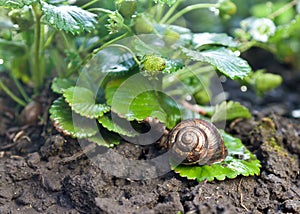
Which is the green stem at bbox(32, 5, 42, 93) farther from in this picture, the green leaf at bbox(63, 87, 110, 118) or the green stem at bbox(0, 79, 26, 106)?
the green leaf at bbox(63, 87, 110, 118)

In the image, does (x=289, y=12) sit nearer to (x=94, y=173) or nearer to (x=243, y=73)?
(x=243, y=73)

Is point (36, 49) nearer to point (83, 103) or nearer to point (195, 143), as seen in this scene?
point (83, 103)

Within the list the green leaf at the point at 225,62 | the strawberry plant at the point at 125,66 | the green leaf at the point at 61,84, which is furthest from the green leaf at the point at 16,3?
the green leaf at the point at 225,62

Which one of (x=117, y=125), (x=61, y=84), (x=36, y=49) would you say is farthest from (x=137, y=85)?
(x=36, y=49)

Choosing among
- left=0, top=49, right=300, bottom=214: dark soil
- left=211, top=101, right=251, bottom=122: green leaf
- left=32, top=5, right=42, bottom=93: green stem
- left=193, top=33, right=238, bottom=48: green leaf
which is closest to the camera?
left=0, top=49, right=300, bottom=214: dark soil

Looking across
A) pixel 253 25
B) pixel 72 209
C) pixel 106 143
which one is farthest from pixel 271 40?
pixel 72 209

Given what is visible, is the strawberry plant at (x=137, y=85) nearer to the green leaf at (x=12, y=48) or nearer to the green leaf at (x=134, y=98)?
the green leaf at (x=134, y=98)

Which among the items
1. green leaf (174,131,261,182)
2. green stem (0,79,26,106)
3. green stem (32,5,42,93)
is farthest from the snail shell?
green stem (0,79,26,106)
